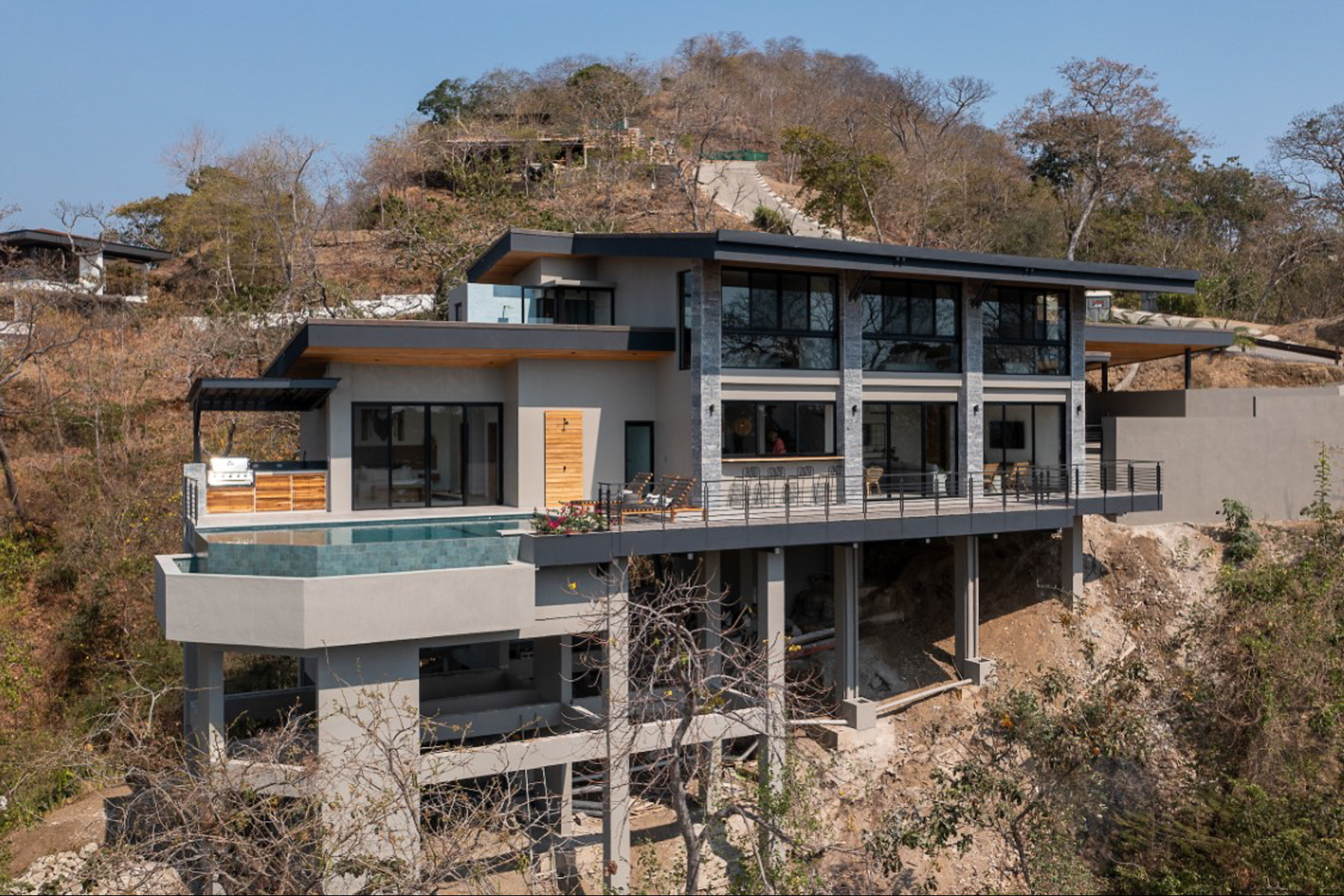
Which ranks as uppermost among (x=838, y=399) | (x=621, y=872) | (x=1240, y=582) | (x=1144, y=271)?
(x=1144, y=271)

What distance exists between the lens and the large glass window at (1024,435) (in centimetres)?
2247

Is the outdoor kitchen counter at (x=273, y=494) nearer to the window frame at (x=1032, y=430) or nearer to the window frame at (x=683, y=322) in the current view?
the window frame at (x=683, y=322)

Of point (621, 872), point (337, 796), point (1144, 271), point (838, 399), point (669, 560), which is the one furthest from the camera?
point (1144, 271)

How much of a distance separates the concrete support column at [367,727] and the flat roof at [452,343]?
5786 mm

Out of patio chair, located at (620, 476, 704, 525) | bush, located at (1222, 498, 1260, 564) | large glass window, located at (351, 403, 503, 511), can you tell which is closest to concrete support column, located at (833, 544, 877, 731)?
patio chair, located at (620, 476, 704, 525)

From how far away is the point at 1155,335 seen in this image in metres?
25.3

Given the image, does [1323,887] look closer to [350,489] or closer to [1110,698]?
[1110,698]

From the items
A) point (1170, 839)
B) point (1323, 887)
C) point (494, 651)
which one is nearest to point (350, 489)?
point (494, 651)

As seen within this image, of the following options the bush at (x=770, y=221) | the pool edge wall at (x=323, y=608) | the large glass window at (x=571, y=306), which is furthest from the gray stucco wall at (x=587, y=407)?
A: the bush at (x=770, y=221)

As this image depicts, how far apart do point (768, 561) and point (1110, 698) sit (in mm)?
6522

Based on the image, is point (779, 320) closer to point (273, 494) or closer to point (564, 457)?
point (564, 457)

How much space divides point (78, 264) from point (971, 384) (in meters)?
37.3

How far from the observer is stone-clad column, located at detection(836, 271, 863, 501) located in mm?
20062

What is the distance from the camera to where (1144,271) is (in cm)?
2194
